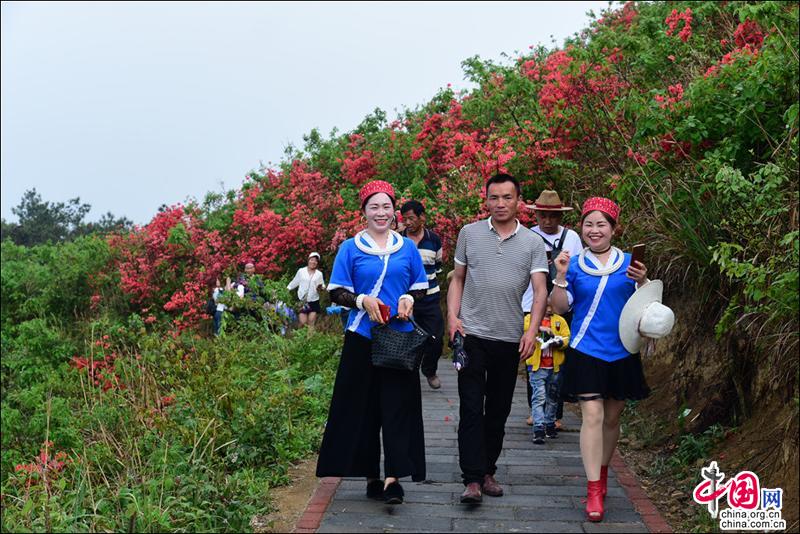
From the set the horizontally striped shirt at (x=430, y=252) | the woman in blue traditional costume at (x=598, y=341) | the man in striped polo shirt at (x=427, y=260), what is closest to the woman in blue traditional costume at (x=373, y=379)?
the woman in blue traditional costume at (x=598, y=341)

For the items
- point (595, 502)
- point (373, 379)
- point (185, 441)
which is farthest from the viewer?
point (185, 441)

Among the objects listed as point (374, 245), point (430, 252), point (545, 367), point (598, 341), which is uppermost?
point (374, 245)

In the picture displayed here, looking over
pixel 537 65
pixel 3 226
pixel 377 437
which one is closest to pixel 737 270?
pixel 377 437

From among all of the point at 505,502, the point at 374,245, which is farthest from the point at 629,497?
the point at 374,245

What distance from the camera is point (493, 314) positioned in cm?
596

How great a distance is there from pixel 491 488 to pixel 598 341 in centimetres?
125

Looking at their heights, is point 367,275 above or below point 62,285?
above

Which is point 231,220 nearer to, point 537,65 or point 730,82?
point 537,65

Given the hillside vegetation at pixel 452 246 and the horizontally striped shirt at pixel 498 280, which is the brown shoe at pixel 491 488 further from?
the hillside vegetation at pixel 452 246

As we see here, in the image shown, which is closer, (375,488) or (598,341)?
(598,341)

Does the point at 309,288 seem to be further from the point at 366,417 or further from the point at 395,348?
the point at 395,348

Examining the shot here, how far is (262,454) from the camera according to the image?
7254 millimetres

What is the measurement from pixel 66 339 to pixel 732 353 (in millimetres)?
16986

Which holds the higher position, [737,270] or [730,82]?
[730,82]
